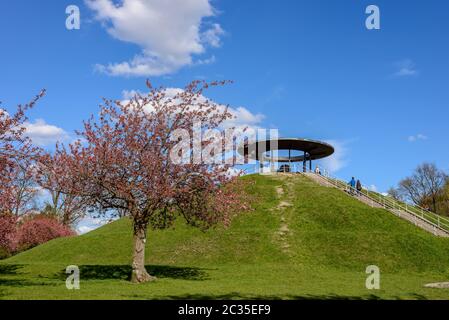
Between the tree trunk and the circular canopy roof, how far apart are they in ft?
101

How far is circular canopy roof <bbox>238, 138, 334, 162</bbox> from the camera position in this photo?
184ft

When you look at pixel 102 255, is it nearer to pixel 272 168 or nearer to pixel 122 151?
pixel 122 151

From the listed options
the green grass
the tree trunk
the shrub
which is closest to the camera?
the green grass

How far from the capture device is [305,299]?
58.0 ft

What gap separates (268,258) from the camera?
3378cm

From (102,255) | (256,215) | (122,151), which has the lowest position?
(102,255)

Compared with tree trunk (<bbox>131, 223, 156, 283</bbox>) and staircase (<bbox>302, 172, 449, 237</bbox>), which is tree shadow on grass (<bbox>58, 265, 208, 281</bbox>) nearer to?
tree trunk (<bbox>131, 223, 156, 283</bbox>)

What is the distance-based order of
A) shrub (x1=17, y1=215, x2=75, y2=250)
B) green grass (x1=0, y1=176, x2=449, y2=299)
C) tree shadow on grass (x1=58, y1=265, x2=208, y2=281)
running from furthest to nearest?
shrub (x1=17, y1=215, x2=75, y2=250) < tree shadow on grass (x1=58, y1=265, x2=208, y2=281) < green grass (x1=0, y1=176, x2=449, y2=299)

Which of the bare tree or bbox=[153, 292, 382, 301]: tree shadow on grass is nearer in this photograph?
bbox=[153, 292, 382, 301]: tree shadow on grass

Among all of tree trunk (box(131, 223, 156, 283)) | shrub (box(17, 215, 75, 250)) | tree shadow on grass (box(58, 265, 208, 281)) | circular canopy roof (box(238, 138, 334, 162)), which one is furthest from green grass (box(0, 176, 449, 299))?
shrub (box(17, 215, 75, 250))

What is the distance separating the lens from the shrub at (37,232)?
2368 inches
